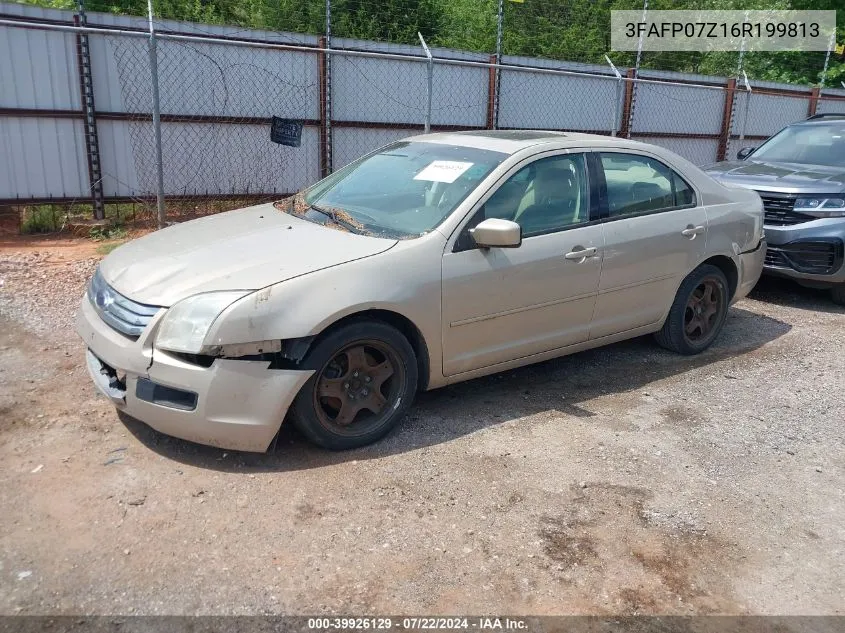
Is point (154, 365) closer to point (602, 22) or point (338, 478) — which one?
point (338, 478)

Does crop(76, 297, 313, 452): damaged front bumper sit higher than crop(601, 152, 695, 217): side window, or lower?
lower

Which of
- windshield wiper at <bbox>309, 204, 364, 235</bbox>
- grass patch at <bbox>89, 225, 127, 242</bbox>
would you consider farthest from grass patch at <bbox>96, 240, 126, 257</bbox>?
windshield wiper at <bbox>309, 204, 364, 235</bbox>

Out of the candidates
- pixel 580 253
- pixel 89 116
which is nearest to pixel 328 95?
pixel 89 116

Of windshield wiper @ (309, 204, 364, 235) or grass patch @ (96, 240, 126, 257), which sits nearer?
windshield wiper @ (309, 204, 364, 235)

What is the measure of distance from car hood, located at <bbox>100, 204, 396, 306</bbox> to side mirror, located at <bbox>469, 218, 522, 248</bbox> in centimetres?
50

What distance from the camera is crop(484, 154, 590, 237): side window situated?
14.3 feet

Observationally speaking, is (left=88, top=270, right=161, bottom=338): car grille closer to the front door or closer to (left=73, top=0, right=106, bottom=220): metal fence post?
the front door

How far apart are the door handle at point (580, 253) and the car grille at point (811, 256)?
11.2 ft

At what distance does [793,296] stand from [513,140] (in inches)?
179

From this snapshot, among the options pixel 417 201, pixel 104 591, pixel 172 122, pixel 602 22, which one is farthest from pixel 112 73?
pixel 602 22

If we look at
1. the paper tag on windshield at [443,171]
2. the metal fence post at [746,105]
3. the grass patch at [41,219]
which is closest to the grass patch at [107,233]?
the grass patch at [41,219]

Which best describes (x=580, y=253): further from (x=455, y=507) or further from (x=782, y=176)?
(x=782, y=176)

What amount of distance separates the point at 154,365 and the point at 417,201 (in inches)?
71.0

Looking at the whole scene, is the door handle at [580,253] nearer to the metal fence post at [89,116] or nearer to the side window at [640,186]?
the side window at [640,186]
